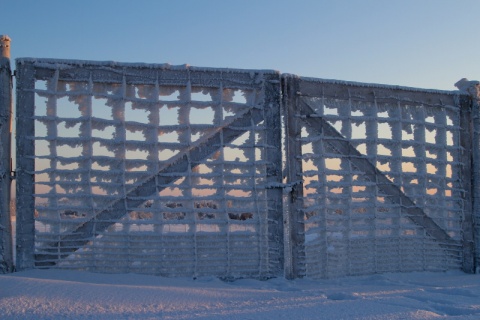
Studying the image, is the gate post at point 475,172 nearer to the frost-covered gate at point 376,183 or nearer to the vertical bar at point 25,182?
the frost-covered gate at point 376,183

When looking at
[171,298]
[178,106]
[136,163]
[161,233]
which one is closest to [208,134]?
[178,106]

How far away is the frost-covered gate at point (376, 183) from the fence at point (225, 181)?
0.05 feet

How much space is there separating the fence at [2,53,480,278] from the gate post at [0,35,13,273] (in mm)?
139

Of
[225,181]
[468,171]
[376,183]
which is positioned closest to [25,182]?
[225,181]

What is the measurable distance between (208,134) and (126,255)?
146 cm

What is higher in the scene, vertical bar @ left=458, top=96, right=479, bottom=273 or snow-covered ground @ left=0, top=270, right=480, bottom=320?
vertical bar @ left=458, top=96, right=479, bottom=273

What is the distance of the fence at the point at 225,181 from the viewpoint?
4355 millimetres

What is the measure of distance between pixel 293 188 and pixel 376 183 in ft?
3.56

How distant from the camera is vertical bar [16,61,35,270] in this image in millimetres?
4289

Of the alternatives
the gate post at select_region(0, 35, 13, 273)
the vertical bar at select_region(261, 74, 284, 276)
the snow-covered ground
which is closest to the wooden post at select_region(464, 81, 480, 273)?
the snow-covered ground

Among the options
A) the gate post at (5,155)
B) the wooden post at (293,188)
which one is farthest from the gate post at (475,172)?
the gate post at (5,155)

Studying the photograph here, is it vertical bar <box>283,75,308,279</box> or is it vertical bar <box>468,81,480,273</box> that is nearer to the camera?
vertical bar <box>283,75,308,279</box>

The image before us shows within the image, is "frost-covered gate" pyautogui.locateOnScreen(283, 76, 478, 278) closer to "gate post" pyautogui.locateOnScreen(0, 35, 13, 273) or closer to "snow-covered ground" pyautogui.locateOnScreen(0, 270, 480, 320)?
"snow-covered ground" pyautogui.locateOnScreen(0, 270, 480, 320)

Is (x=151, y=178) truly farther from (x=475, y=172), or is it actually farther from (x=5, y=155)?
(x=475, y=172)
